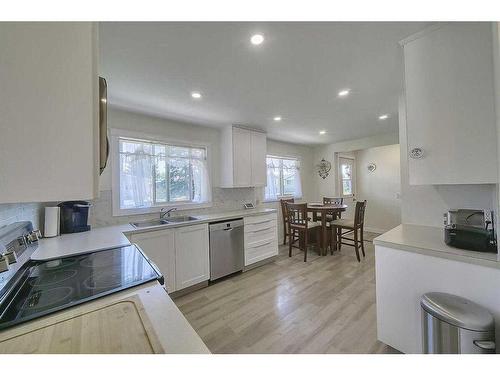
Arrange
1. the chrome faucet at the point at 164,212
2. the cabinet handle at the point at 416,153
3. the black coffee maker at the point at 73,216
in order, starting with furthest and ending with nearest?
the chrome faucet at the point at 164,212 → the black coffee maker at the point at 73,216 → the cabinet handle at the point at 416,153

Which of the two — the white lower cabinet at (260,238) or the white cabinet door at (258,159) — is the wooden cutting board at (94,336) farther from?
the white cabinet door at (258,159)

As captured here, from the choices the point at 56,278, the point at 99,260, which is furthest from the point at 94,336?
the point at 99,260

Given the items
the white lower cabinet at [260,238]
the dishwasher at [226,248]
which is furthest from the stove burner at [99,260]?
the white lower cabinet at [260,238]

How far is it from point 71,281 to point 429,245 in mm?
2076

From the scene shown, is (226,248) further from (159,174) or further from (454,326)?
(454,326)

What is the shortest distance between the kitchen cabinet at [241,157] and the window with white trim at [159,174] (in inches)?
13.4

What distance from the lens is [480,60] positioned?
3.91 ft

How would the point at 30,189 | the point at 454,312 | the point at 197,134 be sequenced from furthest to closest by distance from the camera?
1. the point at 197,134
2. the point at 454,312
3. the point at 30,189

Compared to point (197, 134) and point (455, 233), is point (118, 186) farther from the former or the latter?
point (455, 233)

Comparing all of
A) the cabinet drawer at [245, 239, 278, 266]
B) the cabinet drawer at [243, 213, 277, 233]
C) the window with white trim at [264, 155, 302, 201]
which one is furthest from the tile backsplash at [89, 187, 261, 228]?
the cabinet drawer at [245, 239, 278, 266]

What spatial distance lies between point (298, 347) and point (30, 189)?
1.89 meters

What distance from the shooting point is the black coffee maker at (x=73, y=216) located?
1.98 metres
